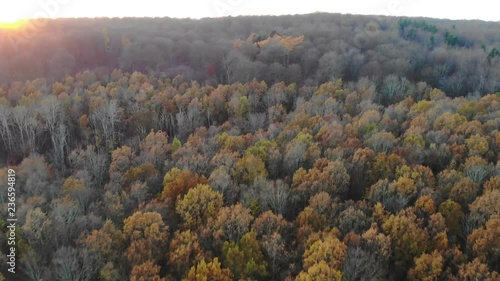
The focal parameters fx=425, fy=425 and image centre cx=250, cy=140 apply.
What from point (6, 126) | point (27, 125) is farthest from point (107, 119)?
point (6, 126)

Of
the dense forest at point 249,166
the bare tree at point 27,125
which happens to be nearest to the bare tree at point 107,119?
the dense forest at point 249,166

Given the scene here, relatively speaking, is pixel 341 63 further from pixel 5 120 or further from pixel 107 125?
pixel 5 120

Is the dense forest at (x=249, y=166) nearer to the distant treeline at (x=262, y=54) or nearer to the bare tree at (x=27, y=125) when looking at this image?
the bare tree at (x=27, y=125)

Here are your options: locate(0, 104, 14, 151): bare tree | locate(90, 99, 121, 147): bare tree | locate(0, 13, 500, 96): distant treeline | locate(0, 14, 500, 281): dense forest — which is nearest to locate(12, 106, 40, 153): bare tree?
locate(0, 14, 500, 281): dense forest

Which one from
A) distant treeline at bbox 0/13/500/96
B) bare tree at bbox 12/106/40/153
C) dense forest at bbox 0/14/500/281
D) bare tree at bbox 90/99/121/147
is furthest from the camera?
distant treeline at bbox 0/13/500/96

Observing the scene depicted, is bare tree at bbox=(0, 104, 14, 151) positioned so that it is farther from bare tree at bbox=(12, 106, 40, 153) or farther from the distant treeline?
the distant treeline

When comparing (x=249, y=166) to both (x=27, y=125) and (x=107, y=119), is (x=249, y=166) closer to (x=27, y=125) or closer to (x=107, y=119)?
(x=107, y=119)

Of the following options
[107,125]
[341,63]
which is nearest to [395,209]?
[107,125]
